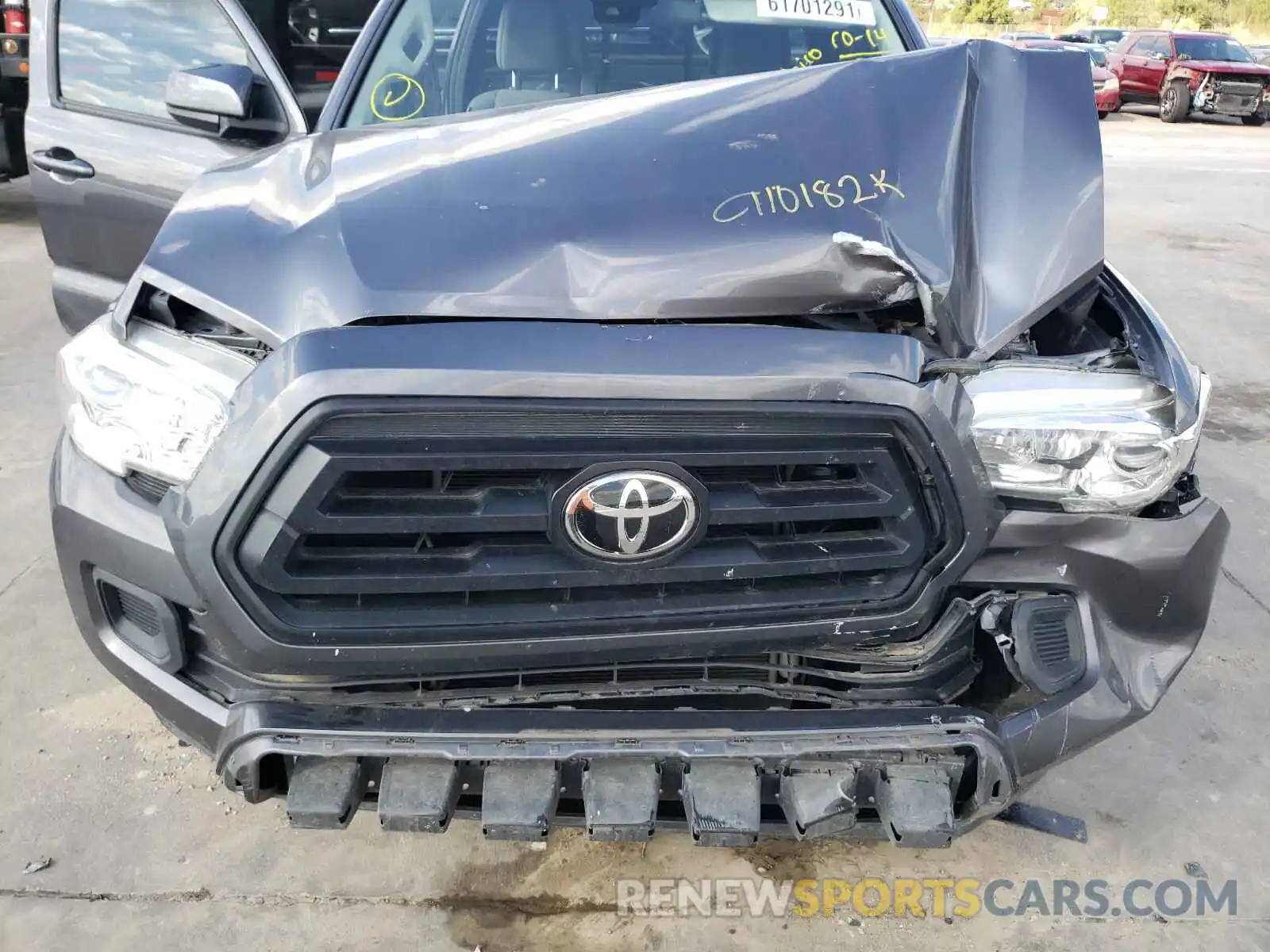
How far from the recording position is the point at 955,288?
194cm

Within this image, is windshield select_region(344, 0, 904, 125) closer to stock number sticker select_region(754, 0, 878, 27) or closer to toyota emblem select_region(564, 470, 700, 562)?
stock number sticker select_region(754, 0, 878, 27)

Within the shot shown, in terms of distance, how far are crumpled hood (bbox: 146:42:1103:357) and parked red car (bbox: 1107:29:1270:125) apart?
19.4m

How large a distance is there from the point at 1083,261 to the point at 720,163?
75 cm

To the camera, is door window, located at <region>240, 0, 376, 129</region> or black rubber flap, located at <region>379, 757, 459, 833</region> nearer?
black rubber flap, located at <region>379, 757, 459, 833</region>

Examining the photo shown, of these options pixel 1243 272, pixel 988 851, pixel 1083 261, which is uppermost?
pixel 1083 261

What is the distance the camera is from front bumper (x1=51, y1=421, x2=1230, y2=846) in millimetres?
1733

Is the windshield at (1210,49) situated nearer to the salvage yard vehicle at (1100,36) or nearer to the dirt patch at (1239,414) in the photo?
the salvage yard vehicle at (1100,36)

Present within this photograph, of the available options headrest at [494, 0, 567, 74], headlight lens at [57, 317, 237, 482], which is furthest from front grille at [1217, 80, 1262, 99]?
headlight lens at [57, 317, 237, 482]

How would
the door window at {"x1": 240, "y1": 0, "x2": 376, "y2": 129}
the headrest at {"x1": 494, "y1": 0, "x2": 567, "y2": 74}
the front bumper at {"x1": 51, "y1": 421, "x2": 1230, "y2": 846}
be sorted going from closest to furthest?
the front bumper at {"x1": 51, "y1": 421, "x2": 1230, "y2": 846}, the headrest at {"x1": 494, "y1": 0, "x2": 567, "y2": 74}, the door window at {"x1": 240, "y1": 0, "x2": 376, "y2": 129}

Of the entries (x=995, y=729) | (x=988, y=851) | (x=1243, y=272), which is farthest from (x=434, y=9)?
(x=1243, y=272)

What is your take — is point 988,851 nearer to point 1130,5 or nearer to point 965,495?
point 965,495

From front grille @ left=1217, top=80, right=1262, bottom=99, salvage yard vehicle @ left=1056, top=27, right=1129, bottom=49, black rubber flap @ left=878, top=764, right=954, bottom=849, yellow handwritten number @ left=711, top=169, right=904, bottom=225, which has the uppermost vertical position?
yellow handwritten number @ left=711, top=169, right=904, bottom=225

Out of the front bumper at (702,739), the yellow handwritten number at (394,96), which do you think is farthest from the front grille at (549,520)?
the yellow handwritten number at (394,96)

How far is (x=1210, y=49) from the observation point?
748 inches
